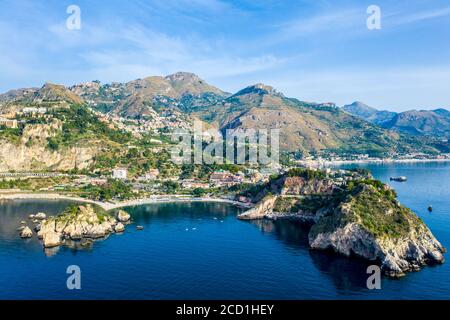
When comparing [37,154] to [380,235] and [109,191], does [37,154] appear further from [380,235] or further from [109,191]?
[380,235]

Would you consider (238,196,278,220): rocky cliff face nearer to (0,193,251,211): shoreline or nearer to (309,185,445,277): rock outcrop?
(0,193,251,211): shoreline

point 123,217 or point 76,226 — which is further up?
point 76,226

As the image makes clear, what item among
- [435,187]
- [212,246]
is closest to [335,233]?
[212,246]

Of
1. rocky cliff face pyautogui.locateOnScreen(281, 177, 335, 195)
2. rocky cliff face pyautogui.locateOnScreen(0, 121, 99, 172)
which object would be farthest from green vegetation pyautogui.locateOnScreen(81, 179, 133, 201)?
rocky cliff face pyautogui.locateOnScreen(281, 177, 335, 195)

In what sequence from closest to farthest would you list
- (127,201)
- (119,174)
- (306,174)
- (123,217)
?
(123,217) < (306,174) < (127,201) < (119,174)

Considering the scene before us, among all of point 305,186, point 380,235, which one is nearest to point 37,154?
point 305,186

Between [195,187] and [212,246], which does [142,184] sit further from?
[212,246]

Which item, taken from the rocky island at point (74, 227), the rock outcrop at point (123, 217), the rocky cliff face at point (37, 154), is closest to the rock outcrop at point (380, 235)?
the rocky island at point (74, 227)
